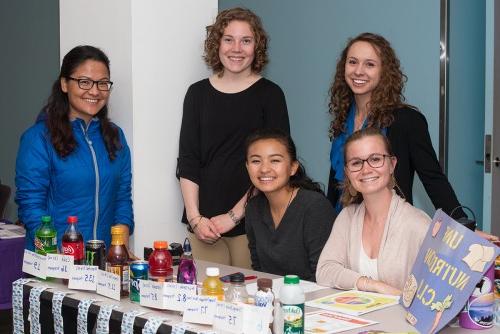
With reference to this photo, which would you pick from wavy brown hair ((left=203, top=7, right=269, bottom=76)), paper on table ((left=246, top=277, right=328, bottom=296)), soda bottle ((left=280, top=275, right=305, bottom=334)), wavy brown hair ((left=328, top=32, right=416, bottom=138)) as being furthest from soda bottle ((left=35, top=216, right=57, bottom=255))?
wavy brown hair ((left=328, top=32, right=416, bottom=138))

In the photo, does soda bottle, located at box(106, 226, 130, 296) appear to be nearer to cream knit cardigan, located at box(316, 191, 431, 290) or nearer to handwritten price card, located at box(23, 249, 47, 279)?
handwritten price card, located at box(23, 249, 47, 279)

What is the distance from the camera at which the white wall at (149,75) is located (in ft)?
10.1

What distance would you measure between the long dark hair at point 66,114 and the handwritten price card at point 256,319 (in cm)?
126

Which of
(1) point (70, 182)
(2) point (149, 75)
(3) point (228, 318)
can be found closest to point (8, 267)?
(1) point (70, 182)

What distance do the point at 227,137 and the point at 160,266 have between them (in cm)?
109

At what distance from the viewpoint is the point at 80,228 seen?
2.67 meters

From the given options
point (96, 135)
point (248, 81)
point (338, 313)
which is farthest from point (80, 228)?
point (338, 313)

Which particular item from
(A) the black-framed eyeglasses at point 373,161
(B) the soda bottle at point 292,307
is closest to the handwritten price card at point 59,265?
(B) the soda bottle at point 292,307

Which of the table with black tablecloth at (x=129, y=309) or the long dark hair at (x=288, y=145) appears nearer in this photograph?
the table with black tablecloth at (x=129, y=309)

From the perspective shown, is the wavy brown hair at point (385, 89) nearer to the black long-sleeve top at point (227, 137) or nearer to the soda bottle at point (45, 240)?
the black long-sleeve top at point (227, 137)

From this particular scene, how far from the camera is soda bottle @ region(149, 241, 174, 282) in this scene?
195 cm

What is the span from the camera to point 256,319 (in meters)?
1.65

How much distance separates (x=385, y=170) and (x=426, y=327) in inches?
26.7

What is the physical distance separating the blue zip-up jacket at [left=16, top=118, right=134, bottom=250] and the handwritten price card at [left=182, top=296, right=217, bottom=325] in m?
0.97
